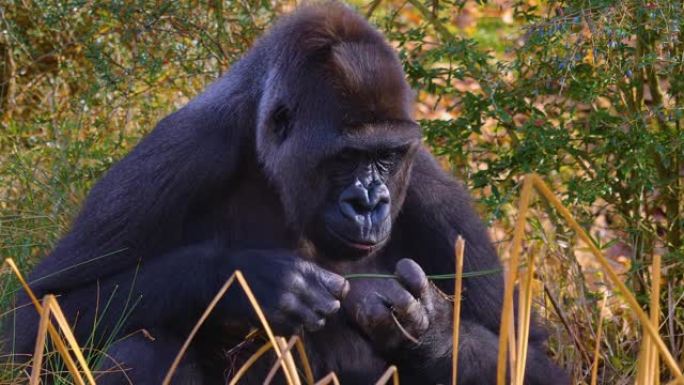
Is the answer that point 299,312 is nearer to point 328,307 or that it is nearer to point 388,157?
point 328,307

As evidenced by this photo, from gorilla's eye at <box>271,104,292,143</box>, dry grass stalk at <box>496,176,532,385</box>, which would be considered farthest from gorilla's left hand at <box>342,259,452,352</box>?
dry grass stalk at <box>496,176,532,385</box>

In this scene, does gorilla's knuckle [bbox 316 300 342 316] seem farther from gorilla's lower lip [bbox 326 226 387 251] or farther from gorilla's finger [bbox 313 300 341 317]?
gorilla's lower lip [bbox 326 226 387 251]

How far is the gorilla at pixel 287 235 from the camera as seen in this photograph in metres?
3.82

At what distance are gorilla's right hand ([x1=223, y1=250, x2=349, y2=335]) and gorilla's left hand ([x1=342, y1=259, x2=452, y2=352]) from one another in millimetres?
180

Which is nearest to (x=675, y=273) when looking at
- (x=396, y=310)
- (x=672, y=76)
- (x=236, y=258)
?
(x=672, y=76)

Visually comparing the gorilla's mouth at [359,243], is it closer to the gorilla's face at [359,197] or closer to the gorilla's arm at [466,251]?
the gorilla's face at [359,197]

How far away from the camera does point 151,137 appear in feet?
13.9

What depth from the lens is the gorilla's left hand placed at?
3.88 meters

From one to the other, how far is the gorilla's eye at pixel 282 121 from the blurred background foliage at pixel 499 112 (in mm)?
1089

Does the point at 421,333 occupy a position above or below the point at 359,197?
below

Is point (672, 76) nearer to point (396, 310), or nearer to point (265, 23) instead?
point (396, 310)

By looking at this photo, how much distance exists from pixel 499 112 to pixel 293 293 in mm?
1491

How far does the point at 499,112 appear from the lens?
4.82m

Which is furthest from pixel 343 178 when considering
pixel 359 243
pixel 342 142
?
pixel 359 243
